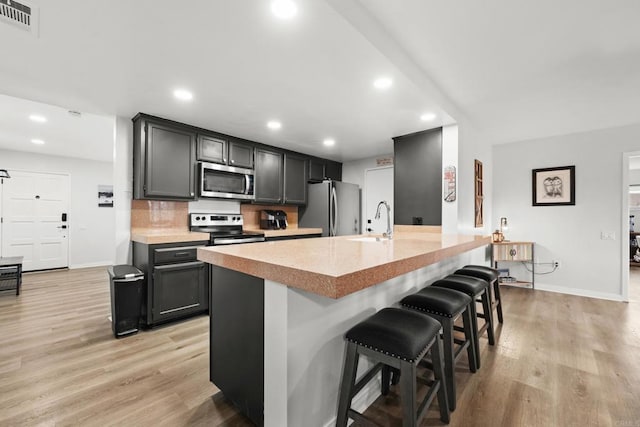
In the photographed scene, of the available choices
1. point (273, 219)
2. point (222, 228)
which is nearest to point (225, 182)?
point (222, 228)

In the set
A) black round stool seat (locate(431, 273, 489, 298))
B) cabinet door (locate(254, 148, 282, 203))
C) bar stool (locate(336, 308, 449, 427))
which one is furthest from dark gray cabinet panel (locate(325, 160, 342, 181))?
bar stool (locate(336, 308, 449, 427))

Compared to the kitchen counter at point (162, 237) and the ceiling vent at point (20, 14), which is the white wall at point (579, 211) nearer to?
the kitchen counter at point (162, 237)

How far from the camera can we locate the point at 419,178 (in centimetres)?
361

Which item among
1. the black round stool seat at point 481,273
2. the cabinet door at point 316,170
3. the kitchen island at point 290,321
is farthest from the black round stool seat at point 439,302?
the cabinet door at point 316,170

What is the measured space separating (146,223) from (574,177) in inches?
234

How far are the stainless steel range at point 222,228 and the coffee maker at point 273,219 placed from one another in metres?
0.35

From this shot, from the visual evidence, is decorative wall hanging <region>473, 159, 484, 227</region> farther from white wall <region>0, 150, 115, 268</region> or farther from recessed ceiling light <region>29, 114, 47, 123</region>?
white wall <region>0, 150, 115, 268</region>

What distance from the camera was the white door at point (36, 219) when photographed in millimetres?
5285

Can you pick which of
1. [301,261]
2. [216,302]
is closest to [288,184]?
[216,302]

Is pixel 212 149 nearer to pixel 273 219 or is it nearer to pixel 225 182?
pixel 225 182

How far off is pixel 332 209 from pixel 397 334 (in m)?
3.34

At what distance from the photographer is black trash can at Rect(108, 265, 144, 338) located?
2617 mm

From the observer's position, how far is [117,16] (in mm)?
1585

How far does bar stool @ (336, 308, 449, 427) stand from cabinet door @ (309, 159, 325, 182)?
366 centimetres
